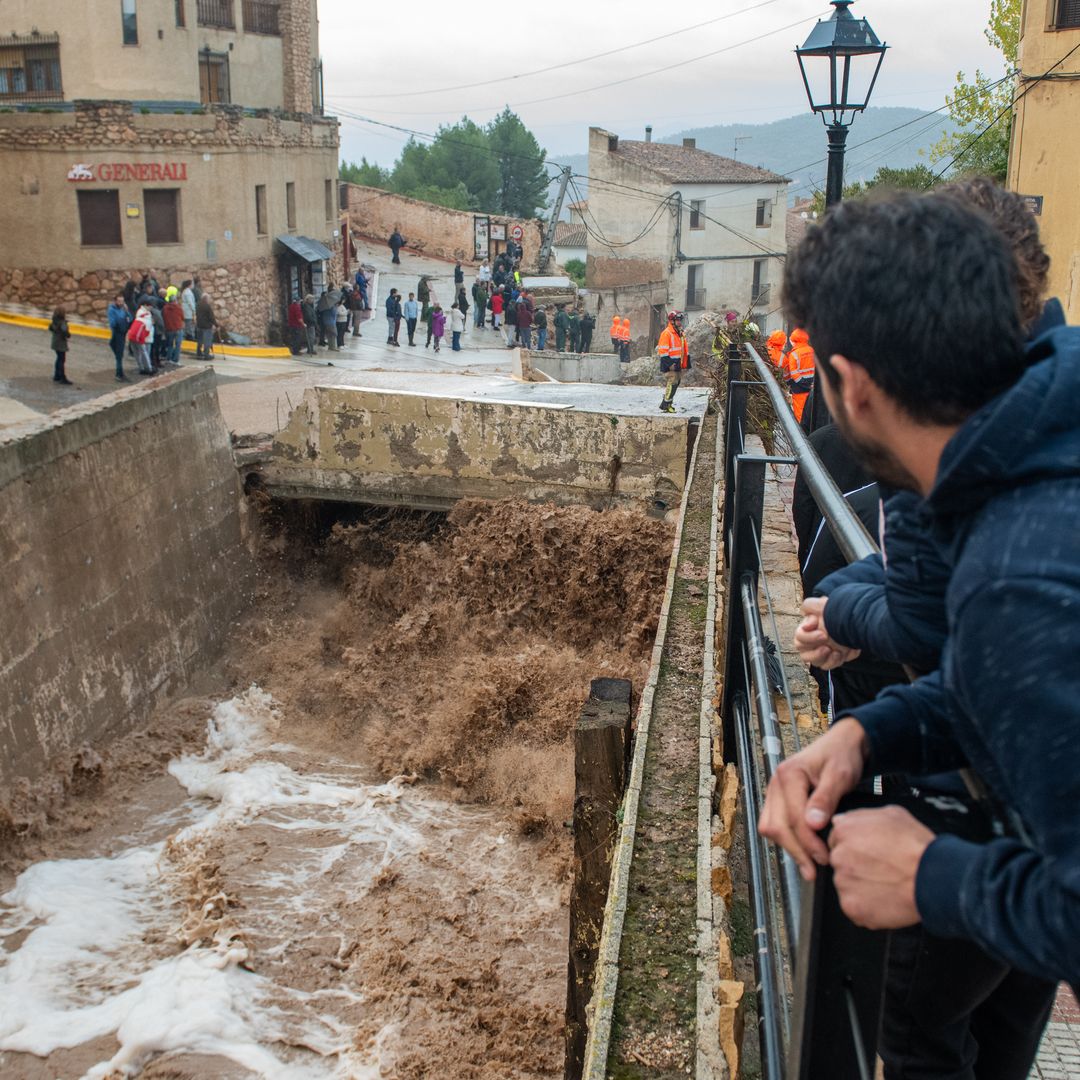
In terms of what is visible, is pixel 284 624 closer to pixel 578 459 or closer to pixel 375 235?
pixel 578 459

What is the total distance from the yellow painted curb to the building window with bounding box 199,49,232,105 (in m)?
6.90

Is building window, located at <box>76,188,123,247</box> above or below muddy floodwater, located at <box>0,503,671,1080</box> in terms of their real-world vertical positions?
above

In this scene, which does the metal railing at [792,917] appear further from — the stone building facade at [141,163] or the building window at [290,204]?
the building window at [290,204]

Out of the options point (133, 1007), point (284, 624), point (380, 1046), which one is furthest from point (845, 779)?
point (284, 624)

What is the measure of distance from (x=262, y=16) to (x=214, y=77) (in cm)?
255

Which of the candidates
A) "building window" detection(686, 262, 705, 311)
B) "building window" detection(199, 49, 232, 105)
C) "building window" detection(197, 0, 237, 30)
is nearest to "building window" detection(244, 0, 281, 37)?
"building window" detection(197, 0, 237, 30)

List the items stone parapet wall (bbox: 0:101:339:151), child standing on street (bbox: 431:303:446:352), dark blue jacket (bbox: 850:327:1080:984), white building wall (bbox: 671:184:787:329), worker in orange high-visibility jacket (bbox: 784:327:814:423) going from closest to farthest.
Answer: dark blue jacket (bbox: 850:327:1080:984) → worker in orange high-visibility jacket (bbox: 784:327:814:423) → stone parapet wall (bbox: 0:101:339:151) → child standing on street (bbox: 431:303:446:352) → white building wall (bbox: 671:184:787:329)

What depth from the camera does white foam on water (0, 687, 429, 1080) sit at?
7621mm

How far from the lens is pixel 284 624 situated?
1474cm

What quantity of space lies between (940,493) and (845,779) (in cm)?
40

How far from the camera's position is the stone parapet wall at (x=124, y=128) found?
2177 centimetres

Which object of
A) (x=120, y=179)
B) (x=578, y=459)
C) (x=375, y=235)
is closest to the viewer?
(x=578, y=459)

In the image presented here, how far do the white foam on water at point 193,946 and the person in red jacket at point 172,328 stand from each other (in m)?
10.4

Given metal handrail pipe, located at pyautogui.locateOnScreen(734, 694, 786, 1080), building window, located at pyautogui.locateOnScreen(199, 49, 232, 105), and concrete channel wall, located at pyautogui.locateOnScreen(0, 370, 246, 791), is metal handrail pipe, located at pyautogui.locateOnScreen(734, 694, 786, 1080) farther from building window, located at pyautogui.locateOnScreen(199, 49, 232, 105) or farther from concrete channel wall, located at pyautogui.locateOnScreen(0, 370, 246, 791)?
building window, located at pyautogui.locateOnScreen(199, 49, 232, 105)
